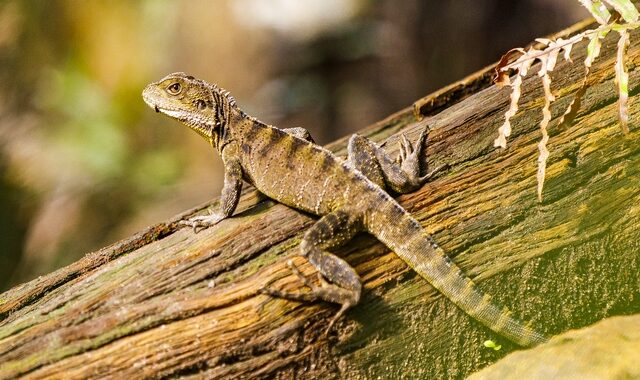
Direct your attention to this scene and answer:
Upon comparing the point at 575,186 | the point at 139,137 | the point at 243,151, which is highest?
the point at 139,137

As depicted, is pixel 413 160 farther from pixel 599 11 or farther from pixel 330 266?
pixel 599 11

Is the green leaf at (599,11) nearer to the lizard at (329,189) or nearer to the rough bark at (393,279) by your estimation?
the rough bark at (393,279)

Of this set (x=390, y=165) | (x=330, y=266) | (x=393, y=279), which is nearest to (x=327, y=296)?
(x=330, y=266)

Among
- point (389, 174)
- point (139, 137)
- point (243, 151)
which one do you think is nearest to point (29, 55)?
point (139, 137)

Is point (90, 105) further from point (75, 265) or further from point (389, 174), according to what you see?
point (389, 174)

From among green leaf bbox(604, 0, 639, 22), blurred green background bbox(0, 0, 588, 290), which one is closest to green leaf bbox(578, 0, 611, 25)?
green leaf bbox(604, 0, 639, 22)

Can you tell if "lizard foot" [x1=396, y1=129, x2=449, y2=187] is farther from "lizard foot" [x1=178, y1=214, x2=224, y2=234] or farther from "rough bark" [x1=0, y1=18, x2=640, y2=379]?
"lizard foot" [x1=178, y1=214, x2=224, y2=234]

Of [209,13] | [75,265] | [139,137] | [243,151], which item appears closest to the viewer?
[75,265]
